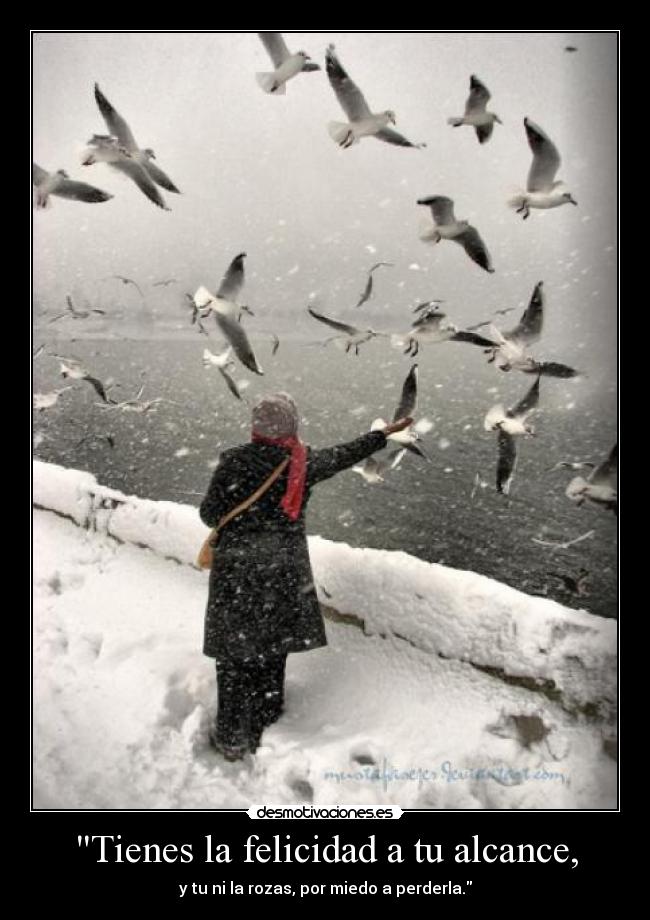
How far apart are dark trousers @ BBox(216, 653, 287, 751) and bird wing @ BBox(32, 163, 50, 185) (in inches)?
94.9

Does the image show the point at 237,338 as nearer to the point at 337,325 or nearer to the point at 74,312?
the point at 337,325

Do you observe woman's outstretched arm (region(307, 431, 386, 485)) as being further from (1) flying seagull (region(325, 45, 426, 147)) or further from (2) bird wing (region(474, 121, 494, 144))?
(2) bird wing (region(474, 121, 494, 144))

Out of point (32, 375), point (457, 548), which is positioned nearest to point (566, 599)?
point (457, 548)

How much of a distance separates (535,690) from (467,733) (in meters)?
0.35

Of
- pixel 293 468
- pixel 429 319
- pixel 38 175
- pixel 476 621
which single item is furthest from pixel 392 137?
pixel 476 621

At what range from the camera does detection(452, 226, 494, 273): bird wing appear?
342 cm

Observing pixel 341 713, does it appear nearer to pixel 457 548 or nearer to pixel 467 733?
pixel 467 733

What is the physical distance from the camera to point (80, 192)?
3.16 meters

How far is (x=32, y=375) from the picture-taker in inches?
118

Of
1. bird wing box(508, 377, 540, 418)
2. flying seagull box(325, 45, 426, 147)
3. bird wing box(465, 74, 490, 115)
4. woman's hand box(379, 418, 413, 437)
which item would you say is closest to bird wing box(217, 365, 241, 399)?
woman's hand box(379, 418, 413, 437)

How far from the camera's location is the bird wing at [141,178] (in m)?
3.24

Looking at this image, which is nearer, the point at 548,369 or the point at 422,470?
A: the point at 548,369

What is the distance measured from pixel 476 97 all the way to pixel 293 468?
2213 mm

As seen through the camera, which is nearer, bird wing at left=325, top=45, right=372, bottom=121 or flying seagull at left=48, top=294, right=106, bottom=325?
bird wing at left=325, top=45, right=372, bottom=121
